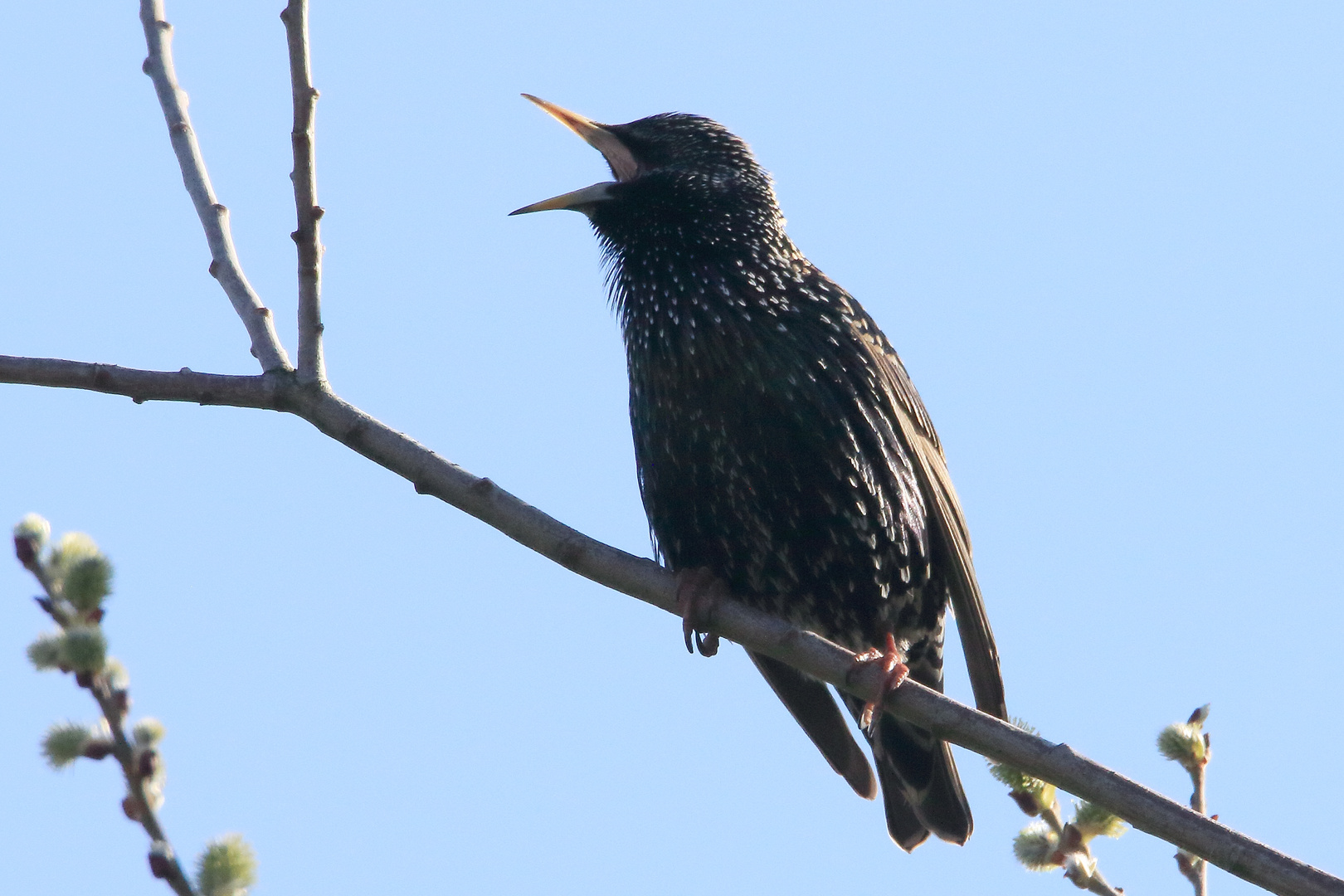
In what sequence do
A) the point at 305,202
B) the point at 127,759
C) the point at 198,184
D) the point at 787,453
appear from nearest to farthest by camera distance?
the point at 127,759, the point at 305,202, the point at 198,184, the point at 787,453

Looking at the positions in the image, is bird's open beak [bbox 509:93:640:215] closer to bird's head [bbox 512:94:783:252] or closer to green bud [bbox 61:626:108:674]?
bird's head [bbox 512:94:783:252]

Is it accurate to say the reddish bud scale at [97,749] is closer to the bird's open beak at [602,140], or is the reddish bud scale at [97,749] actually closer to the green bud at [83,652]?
the green bud at [83,652]

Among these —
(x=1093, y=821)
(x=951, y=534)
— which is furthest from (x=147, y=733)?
(x=951, y=534)

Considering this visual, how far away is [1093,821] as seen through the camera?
3.20 m

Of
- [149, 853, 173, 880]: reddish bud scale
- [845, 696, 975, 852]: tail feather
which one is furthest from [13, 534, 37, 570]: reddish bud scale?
[845, 696, 975, 852]: tail feather

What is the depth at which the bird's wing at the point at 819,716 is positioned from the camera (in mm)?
5070

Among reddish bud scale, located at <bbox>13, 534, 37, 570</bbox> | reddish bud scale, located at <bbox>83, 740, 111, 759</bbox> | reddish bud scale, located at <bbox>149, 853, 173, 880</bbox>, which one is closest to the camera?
reddish bud scale, located at <bbox>149, 853, 173, 880</bbox>

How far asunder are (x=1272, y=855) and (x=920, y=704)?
0.83 m

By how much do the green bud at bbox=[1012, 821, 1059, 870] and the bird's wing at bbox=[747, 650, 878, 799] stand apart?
180 cm

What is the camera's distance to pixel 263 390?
11.5 ft

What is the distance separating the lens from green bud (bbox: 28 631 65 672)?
2117 mm

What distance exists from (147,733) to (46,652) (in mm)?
221

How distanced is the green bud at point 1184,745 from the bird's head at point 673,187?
7.74 feet

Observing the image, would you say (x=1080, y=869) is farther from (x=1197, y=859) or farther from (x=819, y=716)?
(x=819, y=716)
